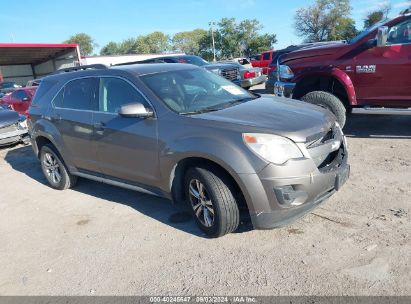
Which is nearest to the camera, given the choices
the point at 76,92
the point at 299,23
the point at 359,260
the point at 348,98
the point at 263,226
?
the point at 359,260

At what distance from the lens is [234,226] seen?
363cm

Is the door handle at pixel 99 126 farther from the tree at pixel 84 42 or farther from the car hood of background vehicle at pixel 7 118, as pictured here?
the tree at pixel 84 42

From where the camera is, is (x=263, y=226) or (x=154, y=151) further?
(x=154, y=151)

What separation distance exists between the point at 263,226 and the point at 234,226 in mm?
324

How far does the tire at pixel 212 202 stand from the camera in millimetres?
3496

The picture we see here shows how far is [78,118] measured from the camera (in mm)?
4898

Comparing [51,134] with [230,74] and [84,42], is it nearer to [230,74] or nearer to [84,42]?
[230,74]

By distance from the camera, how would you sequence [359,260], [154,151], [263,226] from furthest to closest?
[154,151] < [263,226] < [359,260]

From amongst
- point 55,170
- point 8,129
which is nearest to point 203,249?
point 55,170

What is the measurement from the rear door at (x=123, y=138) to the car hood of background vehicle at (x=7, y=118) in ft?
19.2

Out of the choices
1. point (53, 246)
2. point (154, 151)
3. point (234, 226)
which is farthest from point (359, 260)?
point (53, 246)

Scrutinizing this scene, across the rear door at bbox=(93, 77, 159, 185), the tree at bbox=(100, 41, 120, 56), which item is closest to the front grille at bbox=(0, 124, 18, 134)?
the rear door at bbox=(93, 77, 159, 185)

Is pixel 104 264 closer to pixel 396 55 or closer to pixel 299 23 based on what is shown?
pixel 396 55

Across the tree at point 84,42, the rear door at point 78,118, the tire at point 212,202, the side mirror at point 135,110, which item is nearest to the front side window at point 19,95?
the rear door at point 78,118
